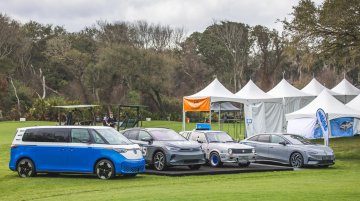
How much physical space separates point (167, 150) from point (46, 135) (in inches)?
174

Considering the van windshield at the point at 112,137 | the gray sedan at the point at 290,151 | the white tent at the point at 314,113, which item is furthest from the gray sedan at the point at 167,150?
the white tent at the point at 314,113

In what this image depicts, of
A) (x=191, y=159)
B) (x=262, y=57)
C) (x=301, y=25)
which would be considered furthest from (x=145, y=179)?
(x=262, y=57)

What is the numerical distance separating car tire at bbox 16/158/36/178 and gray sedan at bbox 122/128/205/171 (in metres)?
4.24

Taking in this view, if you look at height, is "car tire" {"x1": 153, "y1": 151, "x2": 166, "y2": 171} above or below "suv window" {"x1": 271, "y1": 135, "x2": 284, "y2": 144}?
below

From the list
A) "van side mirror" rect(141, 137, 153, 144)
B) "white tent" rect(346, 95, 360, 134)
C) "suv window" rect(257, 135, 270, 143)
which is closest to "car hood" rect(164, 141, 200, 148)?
"van side mirror" rect(141, 137, 153, 144)

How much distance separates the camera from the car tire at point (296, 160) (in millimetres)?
26094

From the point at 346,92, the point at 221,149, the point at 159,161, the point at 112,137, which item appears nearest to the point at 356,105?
the point at 346,92

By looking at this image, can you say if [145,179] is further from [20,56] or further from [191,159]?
[20,56]

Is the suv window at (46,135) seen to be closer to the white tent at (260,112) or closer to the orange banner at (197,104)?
the orange banner at (197,104)

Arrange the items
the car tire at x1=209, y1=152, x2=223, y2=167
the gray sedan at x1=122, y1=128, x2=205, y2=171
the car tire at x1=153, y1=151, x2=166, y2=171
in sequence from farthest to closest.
Answer: the car tire at x1=209, y1=152, x2=223, y2=167
the car tire at x1=153, y1=151, x2=166, y2=171
the gray sedan at x1=122, y1=128, x2=205, y2=171

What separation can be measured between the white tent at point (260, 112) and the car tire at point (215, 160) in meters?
13.8

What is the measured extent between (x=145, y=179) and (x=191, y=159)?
2940mm

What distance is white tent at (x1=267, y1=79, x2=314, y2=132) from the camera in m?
41.4

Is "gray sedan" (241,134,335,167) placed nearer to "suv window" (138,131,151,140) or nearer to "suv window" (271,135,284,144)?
"suv window" (271,135,284,144)
